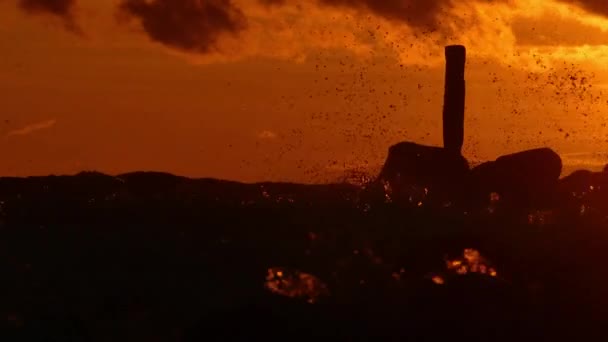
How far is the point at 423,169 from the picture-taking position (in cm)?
2709

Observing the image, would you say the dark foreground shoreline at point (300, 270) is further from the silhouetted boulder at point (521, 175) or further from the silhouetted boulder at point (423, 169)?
the silhouetted boulder at point (521, 175)

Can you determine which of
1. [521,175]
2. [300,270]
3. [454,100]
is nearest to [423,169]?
[521,175]

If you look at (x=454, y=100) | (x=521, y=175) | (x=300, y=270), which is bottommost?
(x=300, y=270)

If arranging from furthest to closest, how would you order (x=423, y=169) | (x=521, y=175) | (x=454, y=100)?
(x=454, y=100) < (x=521, y=175) < (x=423, y=169)

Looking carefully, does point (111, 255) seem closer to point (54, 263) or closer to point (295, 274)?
point (54, 263)

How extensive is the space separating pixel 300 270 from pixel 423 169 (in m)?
12.3

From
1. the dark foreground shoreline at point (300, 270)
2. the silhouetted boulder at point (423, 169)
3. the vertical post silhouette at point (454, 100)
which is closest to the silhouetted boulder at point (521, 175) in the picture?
the silhouetted boulder at point (423, 169)

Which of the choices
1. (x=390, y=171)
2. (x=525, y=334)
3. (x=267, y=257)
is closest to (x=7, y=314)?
(x=267, y=257)

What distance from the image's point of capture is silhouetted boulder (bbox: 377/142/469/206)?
26594 mm

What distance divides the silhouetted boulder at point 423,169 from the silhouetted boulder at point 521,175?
456 mm

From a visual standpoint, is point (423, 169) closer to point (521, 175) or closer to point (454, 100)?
point (521, 175)

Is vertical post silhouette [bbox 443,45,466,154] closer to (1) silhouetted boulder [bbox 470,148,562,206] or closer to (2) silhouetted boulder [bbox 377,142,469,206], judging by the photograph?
(2) silhouetted boulder [bbox 377,142,469,206]

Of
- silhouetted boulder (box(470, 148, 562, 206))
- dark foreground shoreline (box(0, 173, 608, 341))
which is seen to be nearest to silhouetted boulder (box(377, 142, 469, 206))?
silhouetted boulder (box(470, 148, 562, 206))

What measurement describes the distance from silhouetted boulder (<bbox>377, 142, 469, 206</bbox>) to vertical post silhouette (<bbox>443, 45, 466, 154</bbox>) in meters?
2.12
